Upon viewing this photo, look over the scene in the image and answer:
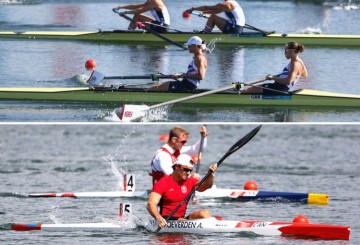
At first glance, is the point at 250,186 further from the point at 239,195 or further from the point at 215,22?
the point at 215,22

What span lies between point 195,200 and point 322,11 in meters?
14.9

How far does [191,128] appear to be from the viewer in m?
28.0

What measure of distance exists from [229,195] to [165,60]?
5.85m

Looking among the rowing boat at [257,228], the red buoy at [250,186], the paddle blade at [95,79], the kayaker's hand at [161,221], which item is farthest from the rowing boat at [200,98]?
the kayaker's hand at [161,221]

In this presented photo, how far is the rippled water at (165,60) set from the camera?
68.8 ft

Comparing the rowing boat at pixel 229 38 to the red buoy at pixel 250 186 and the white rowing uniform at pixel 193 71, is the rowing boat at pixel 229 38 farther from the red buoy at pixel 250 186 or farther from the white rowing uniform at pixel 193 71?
the red buoy at pixel 250 186

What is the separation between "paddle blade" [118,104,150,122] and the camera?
20.4m

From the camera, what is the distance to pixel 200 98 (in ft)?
69.0

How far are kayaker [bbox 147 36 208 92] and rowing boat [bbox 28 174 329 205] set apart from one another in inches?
74.6

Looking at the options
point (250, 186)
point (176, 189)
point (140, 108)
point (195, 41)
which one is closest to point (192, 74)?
point (195, 41)

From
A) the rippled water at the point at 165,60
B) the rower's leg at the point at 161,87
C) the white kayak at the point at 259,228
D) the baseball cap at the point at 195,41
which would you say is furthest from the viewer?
the rower's leg at the point at 161,87

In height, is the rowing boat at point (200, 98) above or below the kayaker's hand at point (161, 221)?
above

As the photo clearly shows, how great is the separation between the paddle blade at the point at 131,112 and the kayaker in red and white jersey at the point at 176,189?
405 centimetres

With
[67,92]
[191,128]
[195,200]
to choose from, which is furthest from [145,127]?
[195,200]
